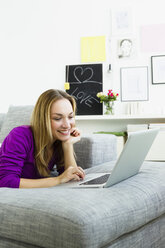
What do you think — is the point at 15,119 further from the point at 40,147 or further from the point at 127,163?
the point at 127,163

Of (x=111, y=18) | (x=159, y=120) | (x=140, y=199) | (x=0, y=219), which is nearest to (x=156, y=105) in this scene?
(x=159, y=120)

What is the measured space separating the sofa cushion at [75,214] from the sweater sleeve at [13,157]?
0.10 m

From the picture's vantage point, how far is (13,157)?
4.64 ft

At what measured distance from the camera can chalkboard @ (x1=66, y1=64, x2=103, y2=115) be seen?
13.4 ft

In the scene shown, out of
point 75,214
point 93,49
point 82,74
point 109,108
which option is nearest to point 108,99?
point 109,108

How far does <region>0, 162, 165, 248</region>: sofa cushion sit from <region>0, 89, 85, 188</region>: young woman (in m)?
0.15

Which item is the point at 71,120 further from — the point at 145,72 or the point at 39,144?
the point at 145,72

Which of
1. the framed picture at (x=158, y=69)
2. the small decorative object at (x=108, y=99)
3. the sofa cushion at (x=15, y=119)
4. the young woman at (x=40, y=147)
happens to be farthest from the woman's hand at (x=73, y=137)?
the framed picture at (x=158, y=69)

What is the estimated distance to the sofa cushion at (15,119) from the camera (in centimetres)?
222

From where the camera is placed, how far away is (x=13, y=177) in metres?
1.38

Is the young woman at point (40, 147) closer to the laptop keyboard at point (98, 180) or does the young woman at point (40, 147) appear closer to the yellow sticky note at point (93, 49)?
the laptop keyboard at point (98, 180)

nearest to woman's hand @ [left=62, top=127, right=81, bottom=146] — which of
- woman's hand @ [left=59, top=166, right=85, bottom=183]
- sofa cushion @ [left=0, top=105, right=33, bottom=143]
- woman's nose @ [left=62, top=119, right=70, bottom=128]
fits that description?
woman's nose @ [left=62, top=119, right=70, bottom=128]

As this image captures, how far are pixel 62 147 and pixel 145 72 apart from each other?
2596mm

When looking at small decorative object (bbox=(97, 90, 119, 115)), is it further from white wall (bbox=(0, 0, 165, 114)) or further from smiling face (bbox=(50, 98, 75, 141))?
smiling face (bbox=(50, 98, 75, 141))
